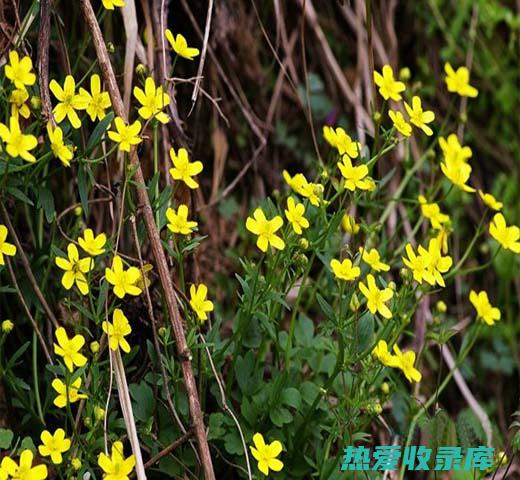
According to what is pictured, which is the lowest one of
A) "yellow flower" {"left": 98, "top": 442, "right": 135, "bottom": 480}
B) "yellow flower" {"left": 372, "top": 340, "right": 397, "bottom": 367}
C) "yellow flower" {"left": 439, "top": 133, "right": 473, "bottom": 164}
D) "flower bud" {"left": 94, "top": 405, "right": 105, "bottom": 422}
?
"yellow flower" {"left": 98, "top": 442, "right": 135, "bottom": 480}

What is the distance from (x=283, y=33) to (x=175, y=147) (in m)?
0.49

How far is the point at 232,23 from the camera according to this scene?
6.14ft

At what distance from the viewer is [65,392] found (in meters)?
1.17

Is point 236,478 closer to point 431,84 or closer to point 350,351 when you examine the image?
point 350,351

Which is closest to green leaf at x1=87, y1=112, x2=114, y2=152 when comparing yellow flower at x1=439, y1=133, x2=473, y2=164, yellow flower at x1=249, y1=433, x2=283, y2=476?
yellow flower at x1=249, y1=433, x2=283, y2=476

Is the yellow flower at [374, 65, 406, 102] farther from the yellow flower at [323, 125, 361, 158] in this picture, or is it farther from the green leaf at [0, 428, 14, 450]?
the green leaf at [0, 428, 14, 450]

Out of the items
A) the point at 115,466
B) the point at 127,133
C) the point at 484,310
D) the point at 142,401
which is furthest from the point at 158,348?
the point at 484,310

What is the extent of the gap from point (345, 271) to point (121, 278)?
31cm

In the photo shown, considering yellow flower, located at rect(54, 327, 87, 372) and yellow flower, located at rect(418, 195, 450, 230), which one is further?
yellow flower, located at rect(418, 195, 450, 230)

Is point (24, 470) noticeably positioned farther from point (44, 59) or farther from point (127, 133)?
point (44, 59)

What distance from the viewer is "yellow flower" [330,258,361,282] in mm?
1243

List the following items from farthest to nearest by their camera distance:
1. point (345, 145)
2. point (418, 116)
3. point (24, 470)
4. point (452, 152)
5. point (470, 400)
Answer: point (470, 400) < point (452, 152) < point (418, 116) < point (345, 145) < point (24, 470)

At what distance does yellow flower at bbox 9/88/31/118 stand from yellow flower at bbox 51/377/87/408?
376 millimetres

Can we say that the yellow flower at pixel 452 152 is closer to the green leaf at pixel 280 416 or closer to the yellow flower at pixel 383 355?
the yellow flower at pixel 383 355
